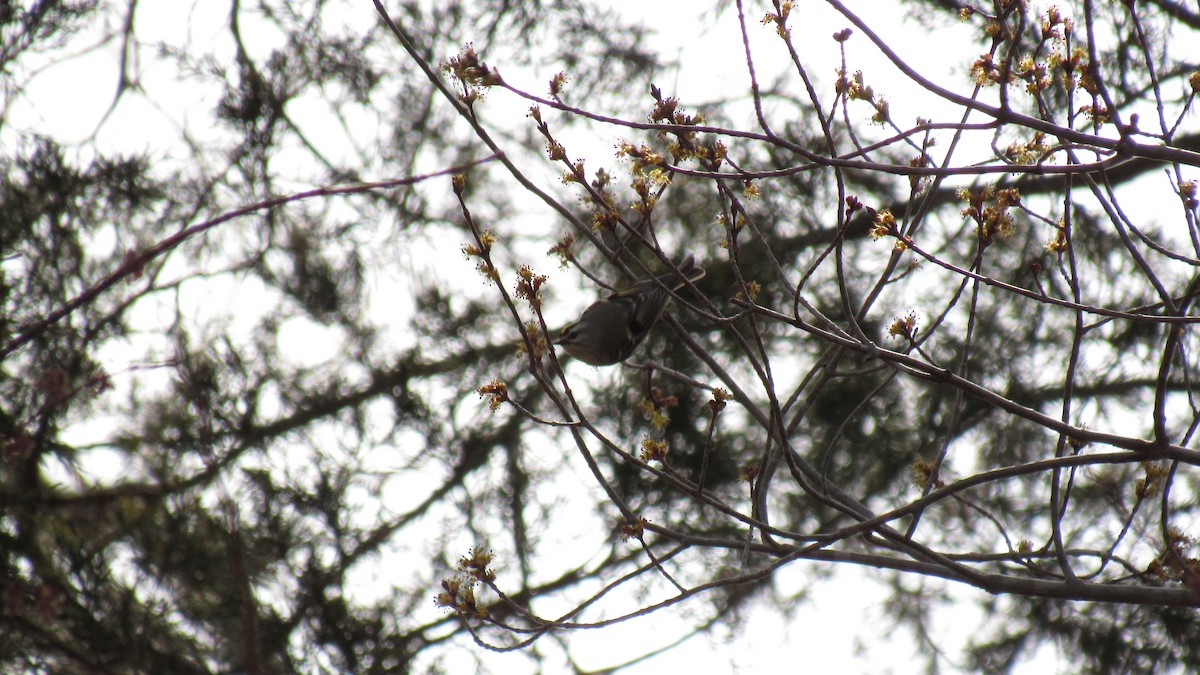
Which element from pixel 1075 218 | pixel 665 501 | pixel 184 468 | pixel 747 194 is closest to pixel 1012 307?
pixel 1075 218

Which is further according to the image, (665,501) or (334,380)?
(334,380)

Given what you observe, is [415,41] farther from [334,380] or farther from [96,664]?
[96,664]

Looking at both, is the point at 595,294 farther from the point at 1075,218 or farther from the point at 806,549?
the point at 806,549

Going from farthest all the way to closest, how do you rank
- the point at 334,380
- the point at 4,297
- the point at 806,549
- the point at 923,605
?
the point at 923,605, the point at 334,380, the point at 4,297, the point at 806,549

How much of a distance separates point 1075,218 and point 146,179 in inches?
202

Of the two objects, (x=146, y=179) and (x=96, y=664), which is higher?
(x=146, y=179)

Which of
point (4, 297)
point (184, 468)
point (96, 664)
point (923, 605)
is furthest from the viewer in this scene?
point (923, 605)

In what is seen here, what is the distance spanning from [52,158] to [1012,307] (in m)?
5.28

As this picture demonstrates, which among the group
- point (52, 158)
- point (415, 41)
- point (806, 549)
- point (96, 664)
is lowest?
point (806, 549)

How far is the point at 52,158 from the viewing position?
552 cm

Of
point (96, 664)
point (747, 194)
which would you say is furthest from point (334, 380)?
point (747, 194)

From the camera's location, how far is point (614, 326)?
5.24 meters

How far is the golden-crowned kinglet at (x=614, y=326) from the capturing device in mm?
4863

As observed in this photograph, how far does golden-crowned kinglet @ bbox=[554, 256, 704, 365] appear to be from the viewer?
4863mm
